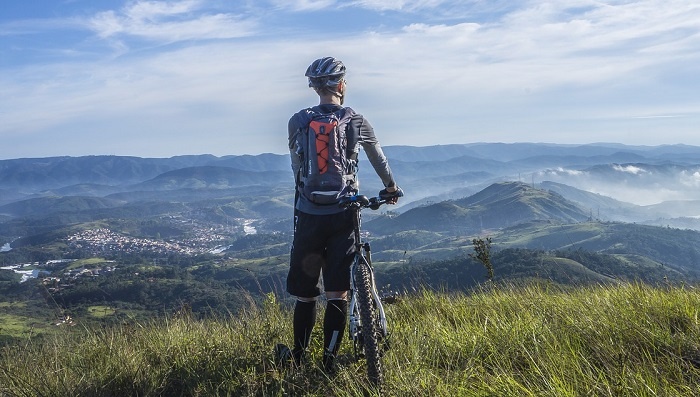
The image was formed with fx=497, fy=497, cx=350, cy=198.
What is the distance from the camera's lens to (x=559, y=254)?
127312 millimetres

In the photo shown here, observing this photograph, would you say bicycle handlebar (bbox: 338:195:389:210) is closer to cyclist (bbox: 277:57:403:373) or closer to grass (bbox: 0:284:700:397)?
cyclist (bbox: 277:57:403:373)

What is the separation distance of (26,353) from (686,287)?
276 inches

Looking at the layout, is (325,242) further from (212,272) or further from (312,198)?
(212,272)

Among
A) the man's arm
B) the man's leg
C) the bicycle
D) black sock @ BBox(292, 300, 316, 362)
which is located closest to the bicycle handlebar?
the bicycle

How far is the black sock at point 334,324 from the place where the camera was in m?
4.07

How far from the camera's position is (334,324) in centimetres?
411

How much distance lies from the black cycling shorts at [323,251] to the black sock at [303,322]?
0.13 metres

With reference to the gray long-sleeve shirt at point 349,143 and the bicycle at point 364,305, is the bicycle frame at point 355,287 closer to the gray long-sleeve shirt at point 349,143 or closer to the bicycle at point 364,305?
the bicycle at point 364,305

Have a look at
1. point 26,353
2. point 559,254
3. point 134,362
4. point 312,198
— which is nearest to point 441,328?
point 312,198

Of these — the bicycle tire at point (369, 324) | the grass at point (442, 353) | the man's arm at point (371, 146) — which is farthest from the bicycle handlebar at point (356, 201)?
the grass at point (442, 353)

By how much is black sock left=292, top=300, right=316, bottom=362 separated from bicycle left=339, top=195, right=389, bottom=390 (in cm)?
45

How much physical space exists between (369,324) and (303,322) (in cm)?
89

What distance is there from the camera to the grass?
9.90 feet

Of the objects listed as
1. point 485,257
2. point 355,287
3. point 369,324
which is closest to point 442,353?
point 369,324
